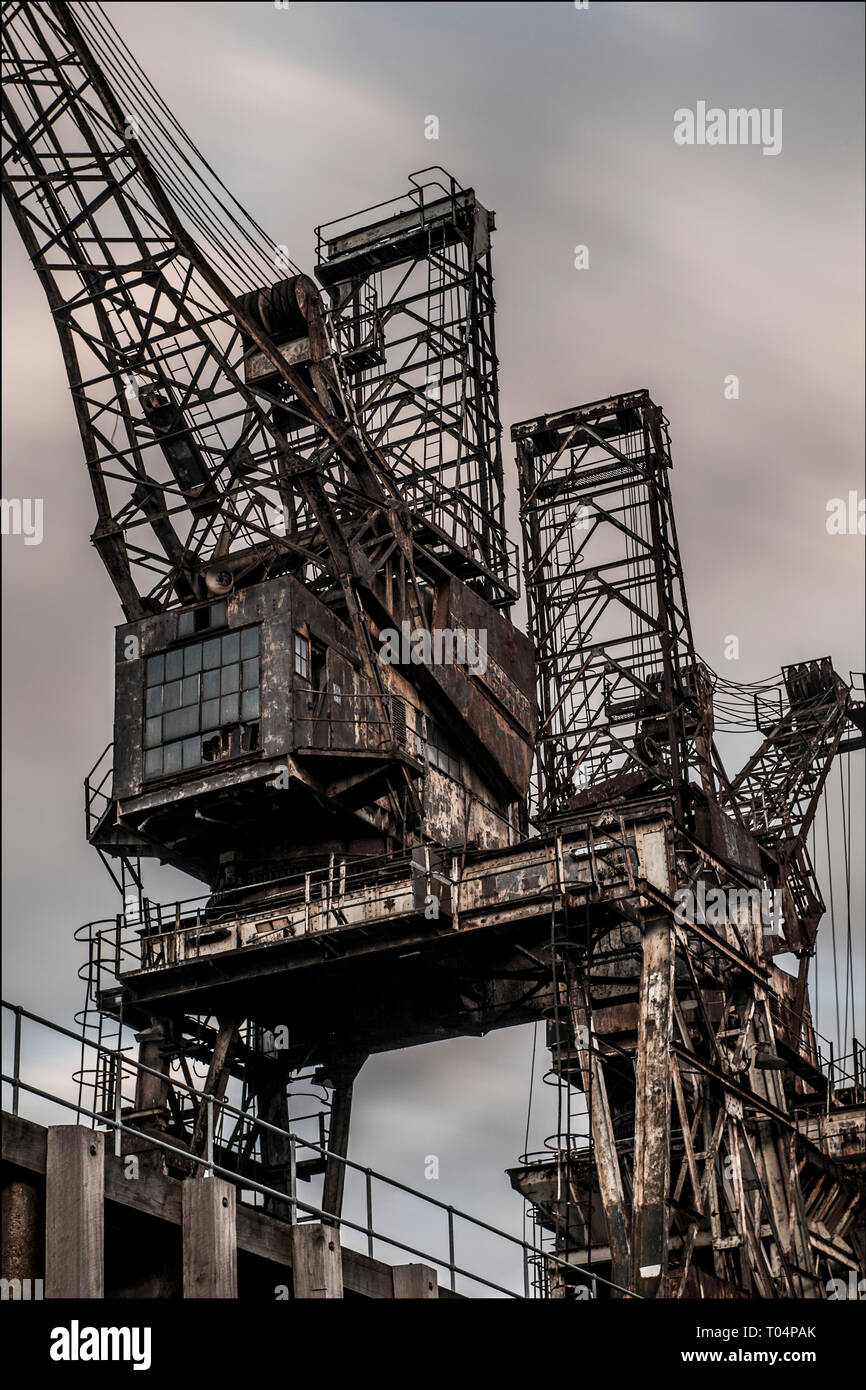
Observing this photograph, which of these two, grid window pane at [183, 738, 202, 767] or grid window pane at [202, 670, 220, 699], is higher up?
grid window pane at [202, 670, 220, 699]

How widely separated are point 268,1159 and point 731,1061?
8.02 meters

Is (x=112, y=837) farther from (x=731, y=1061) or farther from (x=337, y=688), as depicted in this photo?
(x=731, y=1061)

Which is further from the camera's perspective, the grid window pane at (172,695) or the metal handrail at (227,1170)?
the grid window pane at (172,695)

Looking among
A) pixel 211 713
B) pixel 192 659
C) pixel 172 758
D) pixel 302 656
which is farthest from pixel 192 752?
pixel 302 656

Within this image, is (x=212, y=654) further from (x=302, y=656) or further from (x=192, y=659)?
(x=302, y=656)

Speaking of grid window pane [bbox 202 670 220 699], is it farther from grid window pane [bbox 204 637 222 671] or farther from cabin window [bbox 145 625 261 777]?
grid window pane [bbox 204 637 222 671]

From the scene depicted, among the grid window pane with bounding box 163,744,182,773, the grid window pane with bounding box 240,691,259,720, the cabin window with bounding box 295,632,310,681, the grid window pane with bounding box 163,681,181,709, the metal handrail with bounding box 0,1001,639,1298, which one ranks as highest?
the cabin window with bounding box 295,632,310,681

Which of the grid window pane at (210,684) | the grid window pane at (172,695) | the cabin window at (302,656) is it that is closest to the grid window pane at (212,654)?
the grid window pane at (210,684)

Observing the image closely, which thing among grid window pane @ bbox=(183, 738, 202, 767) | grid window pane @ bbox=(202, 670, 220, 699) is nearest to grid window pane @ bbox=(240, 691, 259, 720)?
grid window pane @ bbox=(202, 670, 220, 699)

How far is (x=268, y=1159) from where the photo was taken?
116 ft

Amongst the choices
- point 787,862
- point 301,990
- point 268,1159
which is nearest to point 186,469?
point 301,990

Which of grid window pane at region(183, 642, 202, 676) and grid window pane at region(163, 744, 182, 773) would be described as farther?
grid window pane at region(183, 642, 202, 676)

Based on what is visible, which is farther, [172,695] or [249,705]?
[172,695]

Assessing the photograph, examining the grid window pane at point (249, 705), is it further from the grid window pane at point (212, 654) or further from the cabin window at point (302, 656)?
the grid window pane at point (212, 654)
